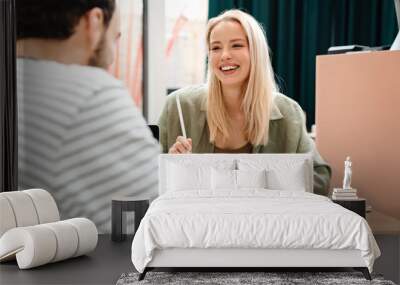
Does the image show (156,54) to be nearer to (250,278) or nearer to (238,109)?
(238,109)

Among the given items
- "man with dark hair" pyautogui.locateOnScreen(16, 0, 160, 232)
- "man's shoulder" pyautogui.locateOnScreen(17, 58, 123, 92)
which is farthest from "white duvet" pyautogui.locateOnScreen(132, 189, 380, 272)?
"man's shoulder" pyautogui.locateOnScreen(17, 58, 123, 92)

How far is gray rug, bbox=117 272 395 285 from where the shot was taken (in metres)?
4.08

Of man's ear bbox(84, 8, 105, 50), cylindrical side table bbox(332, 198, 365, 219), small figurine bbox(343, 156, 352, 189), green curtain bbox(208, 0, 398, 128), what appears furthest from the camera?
man's ear bbox(84, 8, 105, 50)

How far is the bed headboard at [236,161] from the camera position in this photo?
5.46m

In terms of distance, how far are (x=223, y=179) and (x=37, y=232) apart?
1.53 m

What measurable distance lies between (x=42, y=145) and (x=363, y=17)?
3063mm

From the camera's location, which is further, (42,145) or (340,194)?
(42,145)

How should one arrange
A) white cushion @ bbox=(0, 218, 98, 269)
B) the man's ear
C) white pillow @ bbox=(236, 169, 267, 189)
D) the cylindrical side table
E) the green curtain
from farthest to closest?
1. the man's ear
2. the green curtain
3. the cylindrical side table
4. white pillow @ bbox=(236, 169, 267, 189)
5. white cushion @ bbox=(0, 218, 98, 269)

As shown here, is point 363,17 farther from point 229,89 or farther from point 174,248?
point 174,248

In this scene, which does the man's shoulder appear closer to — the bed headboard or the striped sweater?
the striped sweater

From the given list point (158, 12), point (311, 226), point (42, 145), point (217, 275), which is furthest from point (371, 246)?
point (42, 145)

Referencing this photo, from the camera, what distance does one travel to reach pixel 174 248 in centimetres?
415

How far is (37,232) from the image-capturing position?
4.40 m

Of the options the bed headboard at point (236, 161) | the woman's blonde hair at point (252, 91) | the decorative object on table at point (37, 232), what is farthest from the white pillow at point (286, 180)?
the decorative object on table at point (37, 232)
